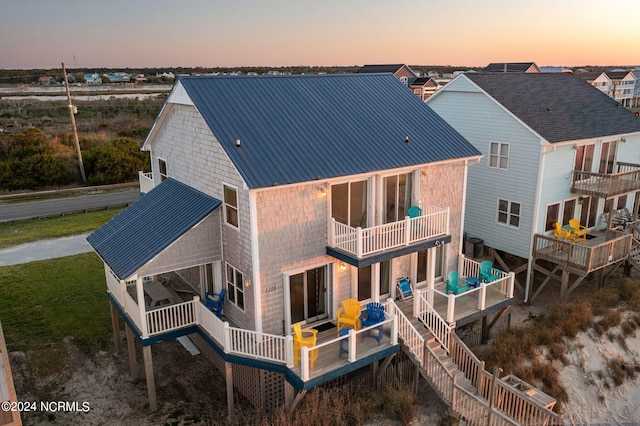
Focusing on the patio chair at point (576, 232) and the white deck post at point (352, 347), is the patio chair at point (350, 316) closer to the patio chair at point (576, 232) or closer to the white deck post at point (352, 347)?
the white deck post at point (352, 347)

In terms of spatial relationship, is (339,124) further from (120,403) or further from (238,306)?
(120,403)

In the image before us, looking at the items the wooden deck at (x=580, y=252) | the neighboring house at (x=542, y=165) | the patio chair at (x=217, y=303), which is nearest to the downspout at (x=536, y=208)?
the neighboring house at (x=542, y=165)

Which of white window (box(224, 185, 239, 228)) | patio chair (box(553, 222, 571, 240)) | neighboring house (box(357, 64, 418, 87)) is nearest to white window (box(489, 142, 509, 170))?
patio chair (box(553, 222, 571, 240))

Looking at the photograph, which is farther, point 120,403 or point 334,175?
point 120,403

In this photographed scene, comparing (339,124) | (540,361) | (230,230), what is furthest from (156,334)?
(540,361)

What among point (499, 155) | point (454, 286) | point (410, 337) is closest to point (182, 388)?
point (410, 337)

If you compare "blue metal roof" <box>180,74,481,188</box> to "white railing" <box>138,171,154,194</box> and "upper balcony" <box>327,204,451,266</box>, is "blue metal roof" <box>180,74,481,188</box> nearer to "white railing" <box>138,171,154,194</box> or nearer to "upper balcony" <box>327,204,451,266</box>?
"upper balcony" <box>327,204,451,266</box>

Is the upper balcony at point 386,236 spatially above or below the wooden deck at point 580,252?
above
